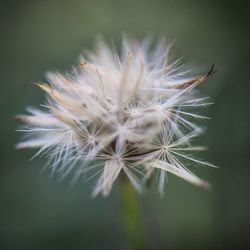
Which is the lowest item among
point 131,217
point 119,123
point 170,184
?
point 131,217

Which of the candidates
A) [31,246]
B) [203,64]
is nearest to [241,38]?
[203,64]

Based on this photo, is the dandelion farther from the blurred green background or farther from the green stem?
the blurred green background

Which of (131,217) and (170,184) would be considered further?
(170,184)

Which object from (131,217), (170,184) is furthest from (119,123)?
(170,184)

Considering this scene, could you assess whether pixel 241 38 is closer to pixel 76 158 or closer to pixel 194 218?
pixel 194 218

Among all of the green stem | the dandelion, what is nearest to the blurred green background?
the green stem

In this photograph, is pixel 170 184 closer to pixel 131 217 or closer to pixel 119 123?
pixel 131 217
